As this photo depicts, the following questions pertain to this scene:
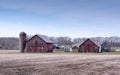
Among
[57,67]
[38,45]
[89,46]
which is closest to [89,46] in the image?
[89,46]

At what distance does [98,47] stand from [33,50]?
21.5 meters

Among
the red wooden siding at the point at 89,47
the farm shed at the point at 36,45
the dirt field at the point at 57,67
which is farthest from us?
the red wooden siding at the point at 89,47

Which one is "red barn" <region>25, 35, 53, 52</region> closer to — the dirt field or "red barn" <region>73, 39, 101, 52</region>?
"red barn" <region>73, 39, 101, 52</region>

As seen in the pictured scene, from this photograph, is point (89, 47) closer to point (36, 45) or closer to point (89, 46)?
point (89, 46)

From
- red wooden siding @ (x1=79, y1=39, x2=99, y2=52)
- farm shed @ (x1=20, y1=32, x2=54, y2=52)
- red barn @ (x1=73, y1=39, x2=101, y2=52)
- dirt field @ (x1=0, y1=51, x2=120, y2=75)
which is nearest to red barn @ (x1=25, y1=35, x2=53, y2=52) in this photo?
farm shed @ (x1=20, y1=32, x2=54, y2=52)

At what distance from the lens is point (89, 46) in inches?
3374

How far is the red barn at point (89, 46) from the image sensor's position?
8500 cm

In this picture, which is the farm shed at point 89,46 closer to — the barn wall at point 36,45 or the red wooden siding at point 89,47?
the red wooden siding at point 89,47

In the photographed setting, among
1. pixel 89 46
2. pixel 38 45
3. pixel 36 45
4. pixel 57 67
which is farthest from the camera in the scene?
pixel 89 46

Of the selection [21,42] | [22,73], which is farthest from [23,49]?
[22,73]

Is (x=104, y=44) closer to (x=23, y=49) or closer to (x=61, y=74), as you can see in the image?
(x=23, y=49)

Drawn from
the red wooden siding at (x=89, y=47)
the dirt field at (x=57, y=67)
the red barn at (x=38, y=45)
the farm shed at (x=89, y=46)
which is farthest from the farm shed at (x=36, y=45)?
the dirt field at (x=57, y=67)

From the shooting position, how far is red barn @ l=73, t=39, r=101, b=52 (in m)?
85.0

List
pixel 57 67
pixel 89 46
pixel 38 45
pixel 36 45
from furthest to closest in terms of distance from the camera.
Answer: pixel 89 46
pixel 36 45
pixel 38 45
pixel 57 67
